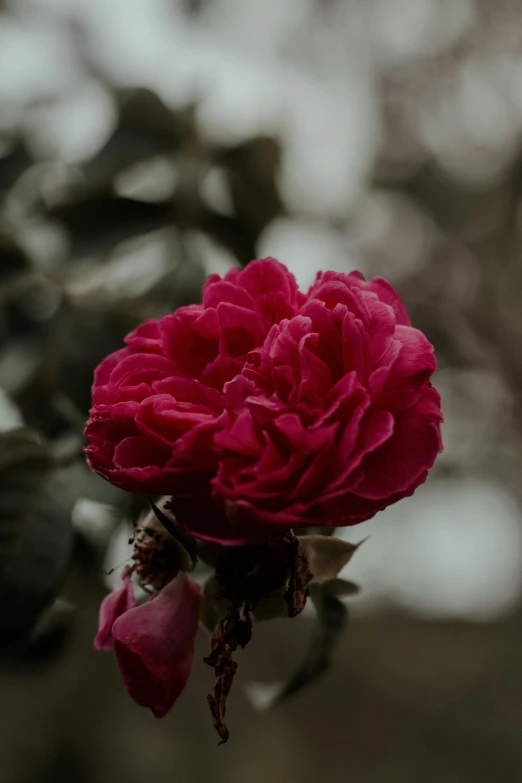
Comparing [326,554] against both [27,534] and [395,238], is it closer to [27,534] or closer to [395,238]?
[27,534]

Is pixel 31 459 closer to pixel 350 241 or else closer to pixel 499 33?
pixel 350 241

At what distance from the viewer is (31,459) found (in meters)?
0.53

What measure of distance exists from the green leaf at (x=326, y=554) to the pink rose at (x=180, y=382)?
80 millimetres

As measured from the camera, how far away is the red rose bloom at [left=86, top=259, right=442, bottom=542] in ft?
1.00

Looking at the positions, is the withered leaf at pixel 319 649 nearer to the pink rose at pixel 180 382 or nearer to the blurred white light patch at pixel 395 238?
the pink rose at pixel 180 382

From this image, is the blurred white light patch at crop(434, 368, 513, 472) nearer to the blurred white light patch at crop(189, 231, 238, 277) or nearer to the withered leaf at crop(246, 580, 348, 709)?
the blurred white light patch at crop(189, 231, 238, 277)

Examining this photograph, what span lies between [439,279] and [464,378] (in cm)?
21

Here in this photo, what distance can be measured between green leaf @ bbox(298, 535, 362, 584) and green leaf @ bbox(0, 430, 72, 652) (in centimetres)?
19

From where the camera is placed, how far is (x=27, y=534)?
493 mm

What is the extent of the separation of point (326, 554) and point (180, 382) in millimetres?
116

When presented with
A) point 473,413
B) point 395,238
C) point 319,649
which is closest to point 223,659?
point 319,649

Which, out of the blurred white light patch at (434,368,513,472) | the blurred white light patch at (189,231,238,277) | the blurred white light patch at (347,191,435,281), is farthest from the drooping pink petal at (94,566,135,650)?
the blurred white light patch at (347,191,435,281)

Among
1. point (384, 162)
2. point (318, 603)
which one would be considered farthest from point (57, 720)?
point (318, 603)

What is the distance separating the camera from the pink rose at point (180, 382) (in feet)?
1.03
